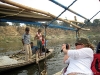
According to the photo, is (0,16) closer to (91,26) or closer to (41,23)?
(41,23)

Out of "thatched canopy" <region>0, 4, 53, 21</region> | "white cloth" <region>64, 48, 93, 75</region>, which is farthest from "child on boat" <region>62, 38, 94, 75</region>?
"thatched canopy" <region>0, 4, 53, 21</region>

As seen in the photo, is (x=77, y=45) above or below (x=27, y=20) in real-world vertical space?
below

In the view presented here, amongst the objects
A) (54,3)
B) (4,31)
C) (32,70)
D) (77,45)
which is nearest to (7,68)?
(32,70)

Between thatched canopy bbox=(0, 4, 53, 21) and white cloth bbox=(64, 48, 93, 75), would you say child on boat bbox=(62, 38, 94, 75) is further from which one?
thatched canopy bbox=(0, 4, 53, 21)

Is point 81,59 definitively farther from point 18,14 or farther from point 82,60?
point 18,14

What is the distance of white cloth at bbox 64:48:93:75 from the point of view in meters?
3.77

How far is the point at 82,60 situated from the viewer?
12.5 ft

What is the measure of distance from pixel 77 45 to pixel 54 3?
1.78 m

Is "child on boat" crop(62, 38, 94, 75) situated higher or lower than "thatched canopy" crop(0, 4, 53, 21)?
lower

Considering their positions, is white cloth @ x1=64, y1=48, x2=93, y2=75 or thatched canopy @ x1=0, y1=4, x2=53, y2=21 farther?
thatched canopy @ x1=0, y1=4, x2=53, y2=21

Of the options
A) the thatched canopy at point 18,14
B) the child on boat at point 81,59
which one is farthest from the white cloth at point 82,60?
the thatched canopy at point 18,14

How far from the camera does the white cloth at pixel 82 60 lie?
3.77 m

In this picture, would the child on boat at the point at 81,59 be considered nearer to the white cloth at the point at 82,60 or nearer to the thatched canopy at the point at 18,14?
the white cloth at the point at 82,60

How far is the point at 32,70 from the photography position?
530 inches
